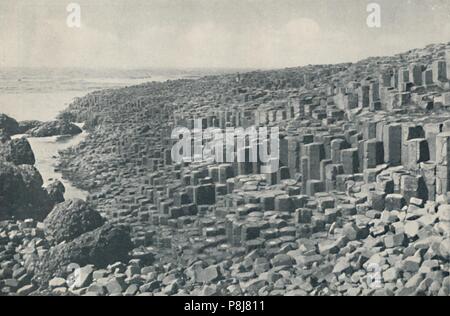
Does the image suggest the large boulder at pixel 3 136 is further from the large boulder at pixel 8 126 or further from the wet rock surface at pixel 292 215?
the wet rock surface at pixel 292 215

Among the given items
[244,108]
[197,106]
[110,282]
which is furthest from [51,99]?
[110,282]

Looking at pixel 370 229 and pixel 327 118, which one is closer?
pixel 370 229

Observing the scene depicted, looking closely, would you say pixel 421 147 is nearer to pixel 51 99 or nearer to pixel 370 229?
pixel 370 229

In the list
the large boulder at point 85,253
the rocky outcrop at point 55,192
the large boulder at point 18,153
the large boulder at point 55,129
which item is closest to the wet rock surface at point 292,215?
the large boulder at point 85,253

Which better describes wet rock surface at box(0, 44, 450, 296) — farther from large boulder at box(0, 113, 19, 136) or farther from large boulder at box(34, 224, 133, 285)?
large boulder at box(0, 113, 19, 136)

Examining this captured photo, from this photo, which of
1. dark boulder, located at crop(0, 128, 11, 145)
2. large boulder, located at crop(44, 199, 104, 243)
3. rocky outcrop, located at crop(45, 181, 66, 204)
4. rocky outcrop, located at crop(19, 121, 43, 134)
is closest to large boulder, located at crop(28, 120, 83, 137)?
rocky outcrop, located at crop(19, 121, 43, 134)
